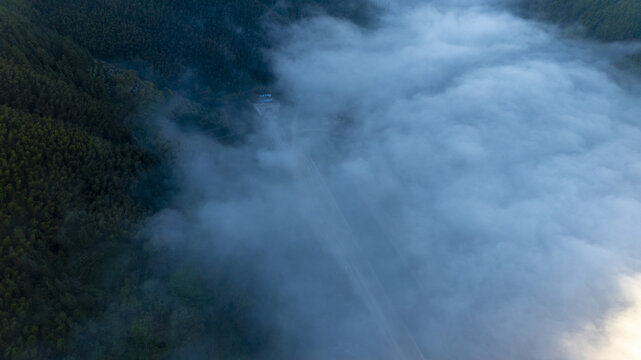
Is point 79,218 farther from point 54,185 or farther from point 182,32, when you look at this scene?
point 182,32

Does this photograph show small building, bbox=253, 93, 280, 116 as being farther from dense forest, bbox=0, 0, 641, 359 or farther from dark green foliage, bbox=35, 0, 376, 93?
dense forest, bbox=0, 0, 641, 359

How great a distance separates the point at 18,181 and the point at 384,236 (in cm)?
6278

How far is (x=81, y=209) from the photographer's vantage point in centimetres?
5769

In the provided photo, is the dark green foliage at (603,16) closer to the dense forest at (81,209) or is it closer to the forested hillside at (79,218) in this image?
the dense forest at (81,209)

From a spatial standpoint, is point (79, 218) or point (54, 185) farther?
point (79, 218)

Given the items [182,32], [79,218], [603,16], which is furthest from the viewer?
[603,16]

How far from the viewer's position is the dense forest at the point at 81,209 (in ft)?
160

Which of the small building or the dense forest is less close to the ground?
the dense forest

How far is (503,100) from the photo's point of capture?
143375 mm

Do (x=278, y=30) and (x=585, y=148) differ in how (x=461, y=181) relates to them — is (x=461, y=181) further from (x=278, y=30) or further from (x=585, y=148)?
(x=278, y=30)

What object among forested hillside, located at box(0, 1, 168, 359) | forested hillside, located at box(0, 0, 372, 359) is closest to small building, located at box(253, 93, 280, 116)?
forested hillside, located at box(0, 0, 372, 359)

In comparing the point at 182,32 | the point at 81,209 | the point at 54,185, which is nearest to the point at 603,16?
the point at 182,32

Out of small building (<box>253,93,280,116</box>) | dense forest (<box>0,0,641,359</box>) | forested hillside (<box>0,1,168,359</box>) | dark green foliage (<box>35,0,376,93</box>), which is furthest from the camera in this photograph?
small building (<box>253,93,280,116</box>)

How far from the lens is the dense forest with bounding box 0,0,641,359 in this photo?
48906 millimetres
